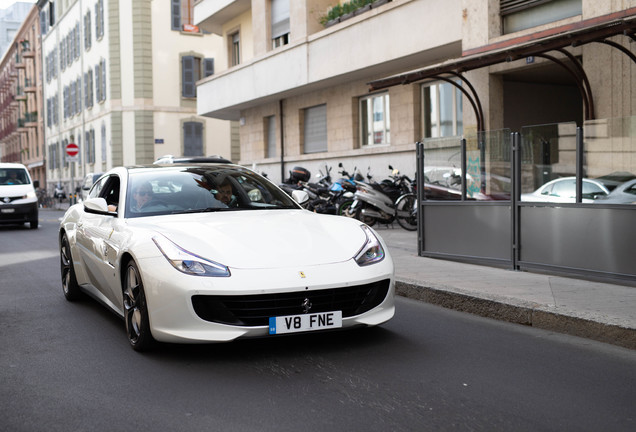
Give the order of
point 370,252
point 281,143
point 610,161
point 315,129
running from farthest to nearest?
point 281,143 → point 315,129 → point 610,161 → point 370,252

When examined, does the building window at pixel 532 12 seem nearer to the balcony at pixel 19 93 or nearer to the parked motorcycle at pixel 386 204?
the parked motorcycle at pixel 386 204

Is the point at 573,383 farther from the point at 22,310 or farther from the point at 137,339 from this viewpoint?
the point at 22,310

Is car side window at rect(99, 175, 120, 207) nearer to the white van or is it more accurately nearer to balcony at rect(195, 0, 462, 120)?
balcony at rect(195, 0, 462, 120)

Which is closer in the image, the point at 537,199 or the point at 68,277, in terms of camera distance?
the point at 68,277

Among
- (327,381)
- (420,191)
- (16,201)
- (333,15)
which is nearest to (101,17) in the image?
(16,201)

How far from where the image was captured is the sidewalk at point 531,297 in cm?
548

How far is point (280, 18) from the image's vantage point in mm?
22031

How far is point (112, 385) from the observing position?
168 inches

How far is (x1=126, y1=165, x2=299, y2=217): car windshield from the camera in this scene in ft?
18.9

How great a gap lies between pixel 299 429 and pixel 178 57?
36768 mm

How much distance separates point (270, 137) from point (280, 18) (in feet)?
14.1

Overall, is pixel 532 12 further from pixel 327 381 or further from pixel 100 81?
pixel 100 81

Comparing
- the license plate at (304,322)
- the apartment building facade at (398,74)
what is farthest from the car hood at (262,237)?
the apartment building facade at (398,74)

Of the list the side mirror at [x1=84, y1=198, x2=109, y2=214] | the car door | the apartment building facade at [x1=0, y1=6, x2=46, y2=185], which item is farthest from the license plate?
the apartment building facade at [x1=0, y1=6, x2=46, y2=185]
